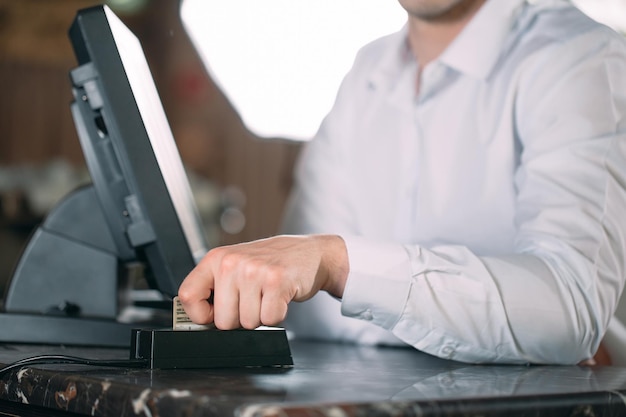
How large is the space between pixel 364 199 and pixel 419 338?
66cm

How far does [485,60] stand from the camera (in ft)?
4.33

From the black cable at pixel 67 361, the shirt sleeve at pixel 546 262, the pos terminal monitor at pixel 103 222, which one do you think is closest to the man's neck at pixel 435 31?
the shirt sleeve at pixel 546 262

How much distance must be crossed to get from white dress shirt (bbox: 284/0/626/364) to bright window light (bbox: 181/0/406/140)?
1844mm

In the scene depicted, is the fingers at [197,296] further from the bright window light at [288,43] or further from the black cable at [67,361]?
the bright window light at [288,43]

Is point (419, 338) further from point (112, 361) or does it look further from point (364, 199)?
point (364, 199)

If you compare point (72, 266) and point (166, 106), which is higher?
point (72, 266)

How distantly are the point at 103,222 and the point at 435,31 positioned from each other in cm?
71

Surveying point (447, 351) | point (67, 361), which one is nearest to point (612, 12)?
point (447, 351)

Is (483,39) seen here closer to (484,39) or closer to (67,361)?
(484,39)

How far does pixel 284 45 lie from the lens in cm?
393

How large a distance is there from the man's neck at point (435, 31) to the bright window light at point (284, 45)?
180 centimetres


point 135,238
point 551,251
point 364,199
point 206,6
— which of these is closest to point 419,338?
point 551,251

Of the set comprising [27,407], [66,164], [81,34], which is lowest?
[66,164]

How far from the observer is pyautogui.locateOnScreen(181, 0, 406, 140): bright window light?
3578 millimetres
